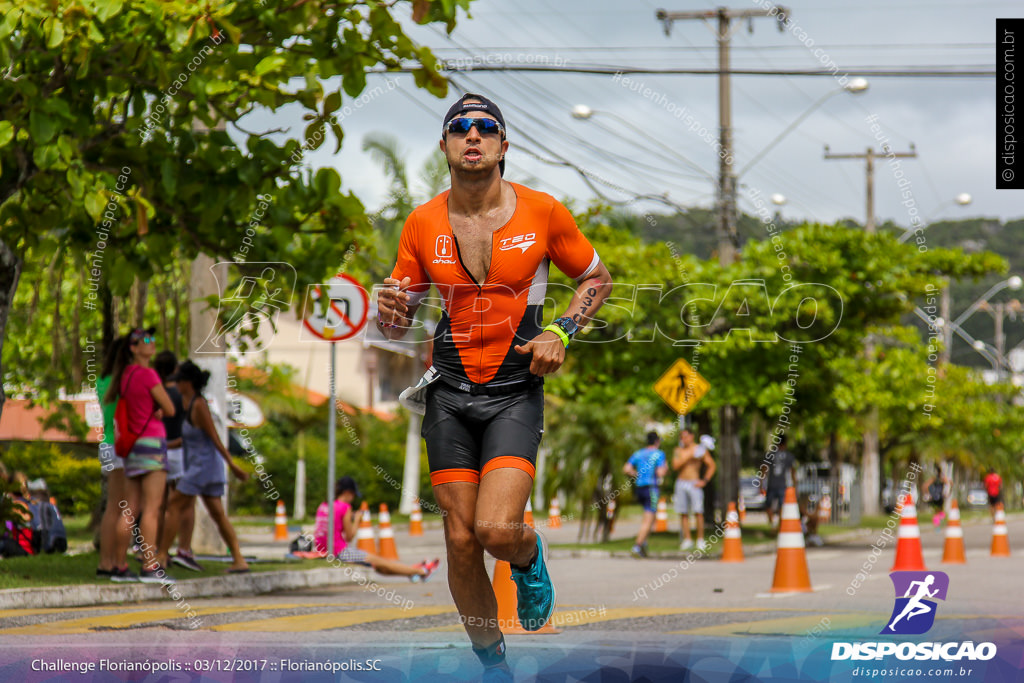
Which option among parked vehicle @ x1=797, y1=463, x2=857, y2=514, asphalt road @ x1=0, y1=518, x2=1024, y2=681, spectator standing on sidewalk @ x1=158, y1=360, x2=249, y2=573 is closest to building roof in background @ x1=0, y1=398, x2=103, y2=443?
parked vehicle @ x1=797, y1=463, x2=857, y2=514

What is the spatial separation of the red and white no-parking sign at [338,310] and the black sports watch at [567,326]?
17.6 feet

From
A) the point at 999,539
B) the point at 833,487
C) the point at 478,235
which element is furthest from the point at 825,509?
the point at 478,235

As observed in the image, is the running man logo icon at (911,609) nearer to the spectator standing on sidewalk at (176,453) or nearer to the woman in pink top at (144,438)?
the woman in pink top at (144,438)

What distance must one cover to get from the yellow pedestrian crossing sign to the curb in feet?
21.6

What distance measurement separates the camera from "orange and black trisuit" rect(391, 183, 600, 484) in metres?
4.32

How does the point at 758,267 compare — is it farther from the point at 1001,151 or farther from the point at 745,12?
the point at 1001,151

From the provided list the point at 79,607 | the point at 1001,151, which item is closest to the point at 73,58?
the point at 79,607

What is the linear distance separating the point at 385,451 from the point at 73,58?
25.9 m

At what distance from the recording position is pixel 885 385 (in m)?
21.5

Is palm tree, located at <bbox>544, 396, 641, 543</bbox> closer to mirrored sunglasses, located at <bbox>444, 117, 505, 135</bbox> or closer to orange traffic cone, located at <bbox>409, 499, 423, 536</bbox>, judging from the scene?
orange traffic cone, located at <bbox>409, 499, 423, 536</bbox>

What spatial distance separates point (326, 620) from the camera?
284 inches

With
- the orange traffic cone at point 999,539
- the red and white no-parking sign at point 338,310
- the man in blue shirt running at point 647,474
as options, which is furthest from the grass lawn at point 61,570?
the orange traffic cone at point 999,539

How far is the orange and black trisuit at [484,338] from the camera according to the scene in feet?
14.2

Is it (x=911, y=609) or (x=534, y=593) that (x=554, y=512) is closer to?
(x=911, y=609)
